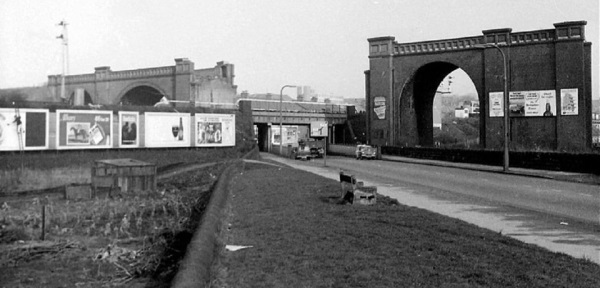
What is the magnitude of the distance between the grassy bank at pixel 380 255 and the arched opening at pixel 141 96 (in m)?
72.8

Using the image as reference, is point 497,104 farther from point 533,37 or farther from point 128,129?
point 128,129

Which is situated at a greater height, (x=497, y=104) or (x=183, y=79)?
(x=183, y=79)

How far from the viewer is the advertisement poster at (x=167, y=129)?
1906 inches

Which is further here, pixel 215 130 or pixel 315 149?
pixel 315 149

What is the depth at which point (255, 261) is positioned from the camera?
27.7ft

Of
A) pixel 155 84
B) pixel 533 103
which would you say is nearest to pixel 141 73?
pixel 155 84

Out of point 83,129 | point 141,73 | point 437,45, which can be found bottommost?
point 83,129

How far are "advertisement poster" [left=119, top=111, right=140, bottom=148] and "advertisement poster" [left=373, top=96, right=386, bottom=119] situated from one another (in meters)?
36.1

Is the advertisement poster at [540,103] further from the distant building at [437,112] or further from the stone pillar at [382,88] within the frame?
the distant building at [437,112]

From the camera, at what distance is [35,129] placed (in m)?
41.2

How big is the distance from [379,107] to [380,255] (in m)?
66.5

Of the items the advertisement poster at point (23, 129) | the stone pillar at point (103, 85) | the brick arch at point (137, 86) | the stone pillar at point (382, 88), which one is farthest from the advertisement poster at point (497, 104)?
the stone pillar at point (103, 85)

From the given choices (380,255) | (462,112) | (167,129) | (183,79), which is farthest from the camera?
(462,112)

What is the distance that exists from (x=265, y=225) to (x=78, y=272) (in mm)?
4260
